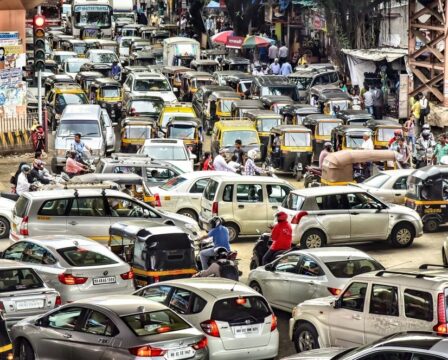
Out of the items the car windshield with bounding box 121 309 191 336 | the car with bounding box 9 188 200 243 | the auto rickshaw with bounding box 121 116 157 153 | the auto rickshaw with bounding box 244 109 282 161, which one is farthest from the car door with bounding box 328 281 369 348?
the auto rickshaw with bounding box 244 109 282 161

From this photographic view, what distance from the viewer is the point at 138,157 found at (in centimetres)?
3047

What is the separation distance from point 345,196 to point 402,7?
3167 cm

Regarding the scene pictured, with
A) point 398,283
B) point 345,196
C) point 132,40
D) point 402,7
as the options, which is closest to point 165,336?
point 398,283

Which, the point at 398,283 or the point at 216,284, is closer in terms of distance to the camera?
the point at 398,283

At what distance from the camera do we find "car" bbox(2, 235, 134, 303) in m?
19.2

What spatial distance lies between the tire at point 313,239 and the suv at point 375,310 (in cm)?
748

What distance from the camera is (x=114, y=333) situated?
15102 mm

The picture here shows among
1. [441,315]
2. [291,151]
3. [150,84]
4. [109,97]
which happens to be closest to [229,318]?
[441,315]

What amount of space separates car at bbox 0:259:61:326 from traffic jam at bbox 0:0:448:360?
3cm

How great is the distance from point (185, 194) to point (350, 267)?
9.69m

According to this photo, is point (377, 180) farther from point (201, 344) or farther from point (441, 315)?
point (201, 344)

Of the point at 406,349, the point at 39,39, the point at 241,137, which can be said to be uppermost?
the point at 39,39

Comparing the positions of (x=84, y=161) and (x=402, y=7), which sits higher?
(x=402, y=7)

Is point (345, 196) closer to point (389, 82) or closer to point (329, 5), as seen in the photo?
point (389, 82)
